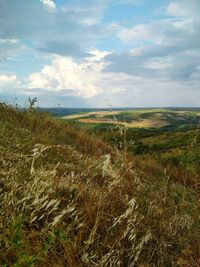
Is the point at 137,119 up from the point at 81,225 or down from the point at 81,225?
down

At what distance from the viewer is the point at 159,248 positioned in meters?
3.87

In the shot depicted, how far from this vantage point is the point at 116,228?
3791mm

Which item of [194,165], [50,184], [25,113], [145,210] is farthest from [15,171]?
[25,113]

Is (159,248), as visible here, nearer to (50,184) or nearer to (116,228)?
(116,228)

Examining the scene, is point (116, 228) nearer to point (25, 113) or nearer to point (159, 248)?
point (159, 248)

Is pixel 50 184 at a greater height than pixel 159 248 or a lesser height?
greater

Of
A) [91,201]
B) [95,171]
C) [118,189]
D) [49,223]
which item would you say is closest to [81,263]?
[49,223]

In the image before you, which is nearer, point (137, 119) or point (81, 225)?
point (81, 225)

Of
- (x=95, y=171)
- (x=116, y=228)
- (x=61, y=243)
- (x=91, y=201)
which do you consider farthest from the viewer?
(x=95, y=171)

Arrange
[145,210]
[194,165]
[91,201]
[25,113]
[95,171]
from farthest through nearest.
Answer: [25,113] → [194,165] → [95,171] → [145,210] → [91,201]

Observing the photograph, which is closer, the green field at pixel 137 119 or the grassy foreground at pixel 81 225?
the grassy foreground at pixel 81 225

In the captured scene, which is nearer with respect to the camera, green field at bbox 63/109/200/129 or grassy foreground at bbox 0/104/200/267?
grassy foreground at bbox 0/104/200/267

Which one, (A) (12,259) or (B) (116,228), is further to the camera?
(B) (116,228)

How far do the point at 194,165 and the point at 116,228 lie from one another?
16.7ft
